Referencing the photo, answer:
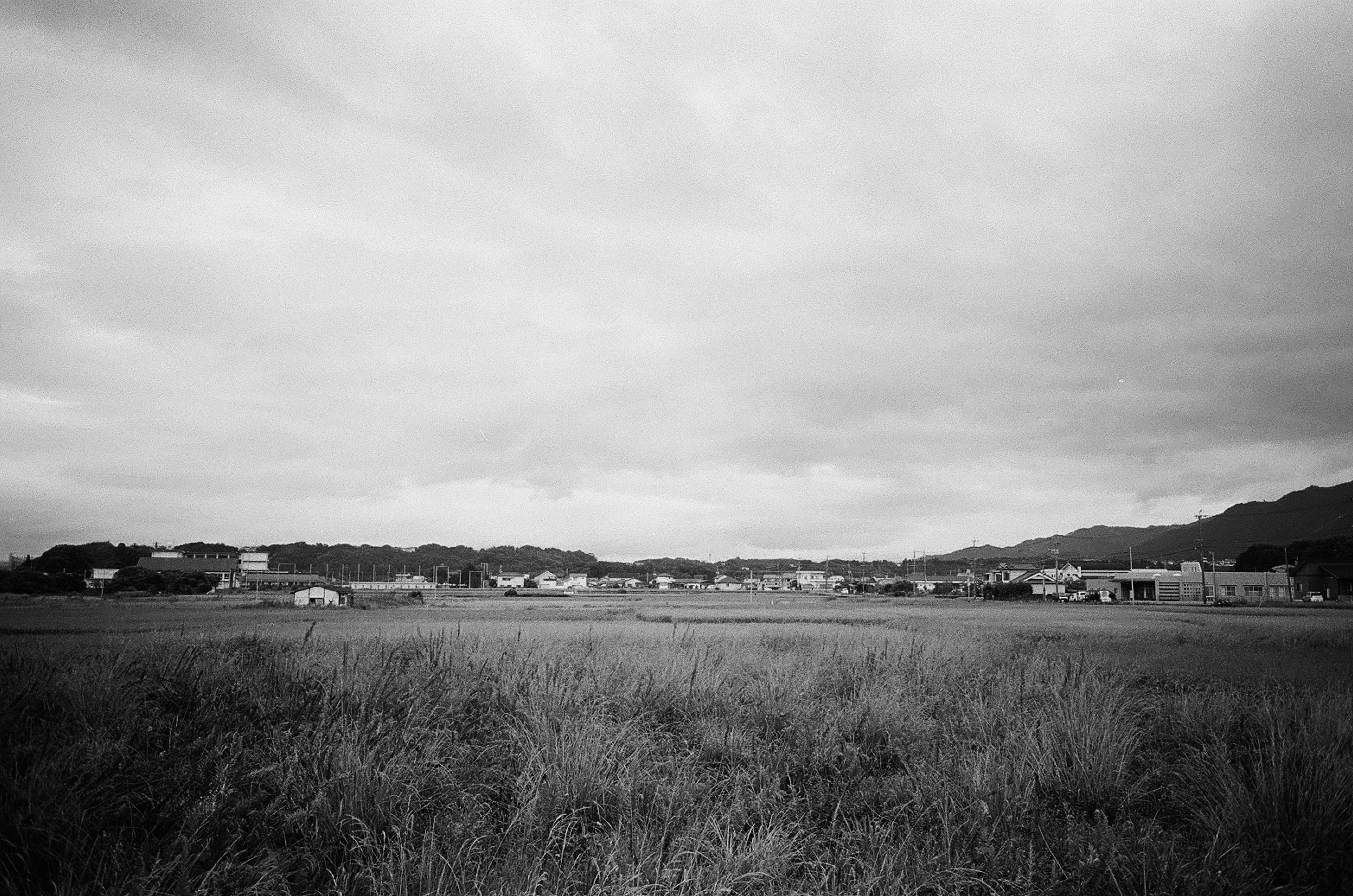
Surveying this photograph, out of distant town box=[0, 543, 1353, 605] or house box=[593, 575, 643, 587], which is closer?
distant town box=[0, 543, 1353, 605]

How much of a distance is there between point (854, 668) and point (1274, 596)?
106 metres

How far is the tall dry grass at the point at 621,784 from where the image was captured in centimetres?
511

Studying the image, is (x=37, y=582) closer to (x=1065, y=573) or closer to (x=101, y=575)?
(x=101, y=575)

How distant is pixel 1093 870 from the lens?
5.73m

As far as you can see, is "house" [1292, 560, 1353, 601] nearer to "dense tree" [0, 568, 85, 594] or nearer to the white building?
"dense tree" [0, 568, 85, 594]

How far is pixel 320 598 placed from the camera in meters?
81.9

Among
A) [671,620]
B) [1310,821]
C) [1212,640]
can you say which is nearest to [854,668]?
[1310,821]

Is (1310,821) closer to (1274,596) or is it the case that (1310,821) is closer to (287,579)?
(1274,596)

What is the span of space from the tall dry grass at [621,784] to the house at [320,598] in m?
75.0

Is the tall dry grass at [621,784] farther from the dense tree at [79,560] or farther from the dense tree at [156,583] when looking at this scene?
the dense tree at [156,583]

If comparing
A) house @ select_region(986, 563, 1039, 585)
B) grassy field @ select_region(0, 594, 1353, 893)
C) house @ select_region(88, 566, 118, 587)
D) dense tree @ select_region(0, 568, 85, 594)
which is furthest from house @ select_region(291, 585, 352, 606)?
house @ select_region(986, 563, 1039, 585)

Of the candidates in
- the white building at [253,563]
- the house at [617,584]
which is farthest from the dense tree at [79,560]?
the house at [617,584]

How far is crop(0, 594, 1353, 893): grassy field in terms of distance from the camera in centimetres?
515

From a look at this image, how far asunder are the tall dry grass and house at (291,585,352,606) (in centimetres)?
7500
